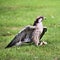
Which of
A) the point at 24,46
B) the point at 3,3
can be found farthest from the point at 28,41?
the point at 3,3

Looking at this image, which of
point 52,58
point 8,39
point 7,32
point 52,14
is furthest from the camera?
point 52,14

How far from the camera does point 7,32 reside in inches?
513

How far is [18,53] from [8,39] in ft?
6.00

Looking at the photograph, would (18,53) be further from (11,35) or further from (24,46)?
(11,35)

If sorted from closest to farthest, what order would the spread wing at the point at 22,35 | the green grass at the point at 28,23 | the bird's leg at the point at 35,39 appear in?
the green grass at the point at 28,23
the spread wing at the point at 22,35
the bird's leg at the point at 35,39

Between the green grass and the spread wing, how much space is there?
185mm

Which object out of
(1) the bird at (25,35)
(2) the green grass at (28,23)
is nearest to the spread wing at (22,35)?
(1) the bird at (25,35)

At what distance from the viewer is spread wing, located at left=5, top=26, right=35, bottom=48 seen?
10359 millimetres

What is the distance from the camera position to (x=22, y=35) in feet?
34.2

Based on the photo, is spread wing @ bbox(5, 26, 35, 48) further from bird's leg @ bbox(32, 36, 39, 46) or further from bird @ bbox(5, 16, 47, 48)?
bird's leg @ bbox(32, 36, 39, 46)

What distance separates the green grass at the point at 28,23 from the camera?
9992 mm

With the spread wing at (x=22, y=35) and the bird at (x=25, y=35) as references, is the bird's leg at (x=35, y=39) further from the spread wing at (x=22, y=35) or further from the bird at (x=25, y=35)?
the spread wing at (x=22, y=35)

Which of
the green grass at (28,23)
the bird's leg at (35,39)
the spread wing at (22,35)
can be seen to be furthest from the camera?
the bird's leg at (35,39)

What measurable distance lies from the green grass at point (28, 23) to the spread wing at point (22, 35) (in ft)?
0.61
